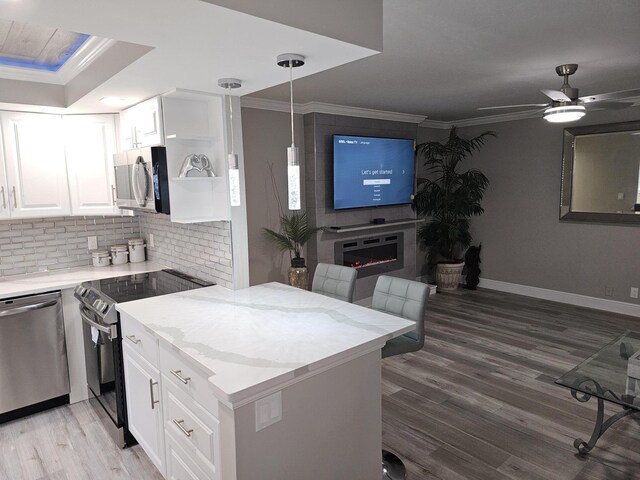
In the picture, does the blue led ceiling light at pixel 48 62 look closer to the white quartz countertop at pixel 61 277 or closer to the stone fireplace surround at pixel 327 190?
the white quartz countertop at pixel 61 277

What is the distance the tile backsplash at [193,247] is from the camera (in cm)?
293

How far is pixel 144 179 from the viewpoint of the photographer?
2869 mm

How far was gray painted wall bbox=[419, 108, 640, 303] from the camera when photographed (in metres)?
5.13

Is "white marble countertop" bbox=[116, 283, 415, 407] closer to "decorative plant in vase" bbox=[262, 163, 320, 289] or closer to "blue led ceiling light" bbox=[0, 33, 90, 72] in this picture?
"blue led ceiling light" bbox=[0, 33, 90, 72]

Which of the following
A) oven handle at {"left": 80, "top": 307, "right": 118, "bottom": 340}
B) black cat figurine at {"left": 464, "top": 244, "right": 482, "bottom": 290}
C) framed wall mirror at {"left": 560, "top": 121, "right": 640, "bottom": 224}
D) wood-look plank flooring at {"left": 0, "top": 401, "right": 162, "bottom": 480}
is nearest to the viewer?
wood-look plank flooring at {"left": 0, "top": 401, "right": 162, "bottom": 480}

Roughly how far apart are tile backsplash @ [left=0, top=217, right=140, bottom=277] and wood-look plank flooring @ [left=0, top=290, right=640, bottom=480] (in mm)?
1180

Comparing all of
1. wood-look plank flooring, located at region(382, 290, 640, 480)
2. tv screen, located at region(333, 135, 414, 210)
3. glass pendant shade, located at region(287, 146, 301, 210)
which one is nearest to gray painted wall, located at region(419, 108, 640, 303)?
wood-look plank flooring, located at region(382, 290, 640, 480)

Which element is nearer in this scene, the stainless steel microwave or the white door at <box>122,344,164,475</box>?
the white door at <box>122,344,164,475</box>

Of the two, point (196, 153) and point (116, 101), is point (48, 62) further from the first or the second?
point (196, 153)

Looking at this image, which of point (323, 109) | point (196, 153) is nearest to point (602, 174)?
point (323, 109)

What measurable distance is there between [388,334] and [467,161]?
17.1 feet


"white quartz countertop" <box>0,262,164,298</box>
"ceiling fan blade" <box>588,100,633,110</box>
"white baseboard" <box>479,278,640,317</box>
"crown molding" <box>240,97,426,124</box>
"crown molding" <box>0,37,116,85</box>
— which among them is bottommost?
"white baseboard" <box>479,278,640,317</box>

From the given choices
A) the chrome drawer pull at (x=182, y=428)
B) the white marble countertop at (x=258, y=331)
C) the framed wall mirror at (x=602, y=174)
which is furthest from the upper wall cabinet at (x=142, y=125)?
the framed wall mirror at (x=602, y=174)

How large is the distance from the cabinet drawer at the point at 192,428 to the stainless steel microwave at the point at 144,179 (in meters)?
1.20
